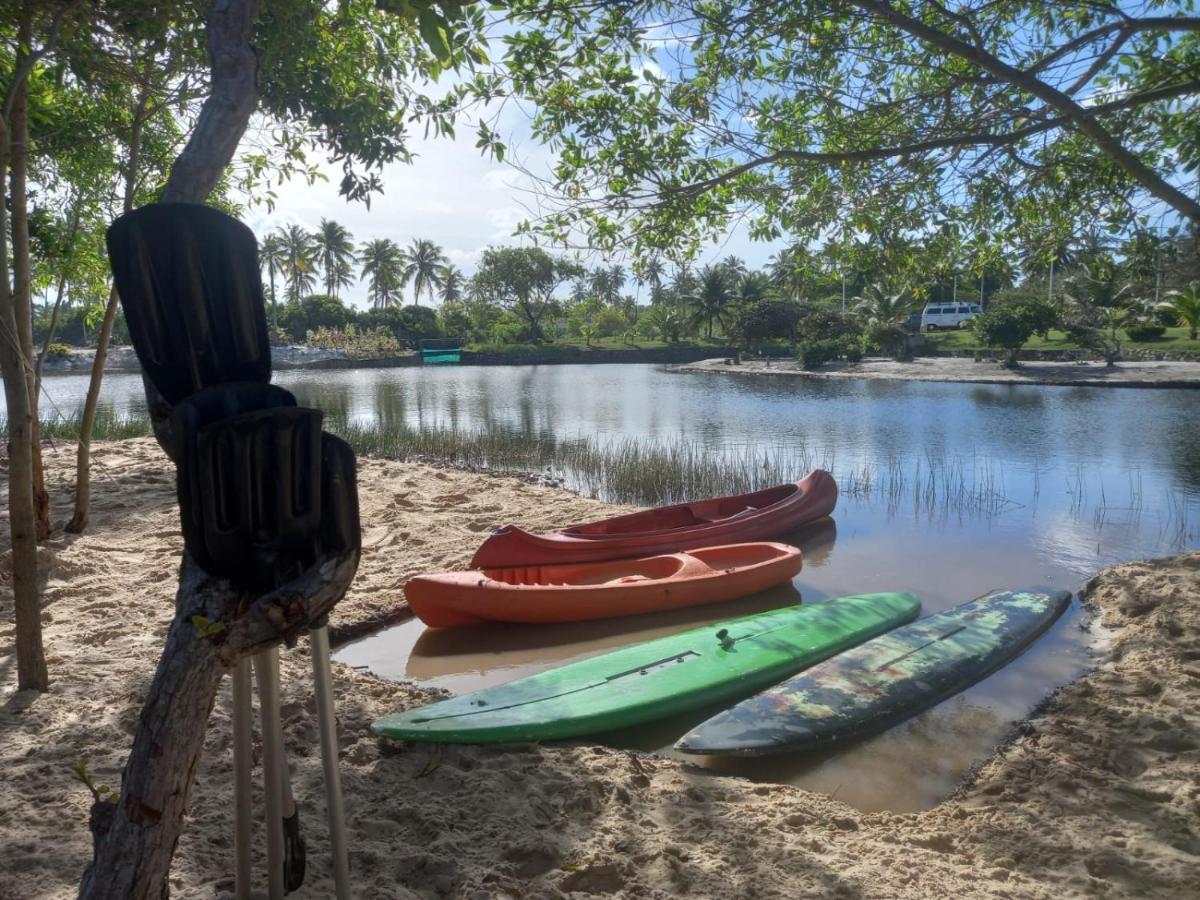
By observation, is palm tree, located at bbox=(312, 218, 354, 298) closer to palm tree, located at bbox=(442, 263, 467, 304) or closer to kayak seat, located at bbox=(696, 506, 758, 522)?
palm tree, located at bbox=(442, 263, 467, 304)

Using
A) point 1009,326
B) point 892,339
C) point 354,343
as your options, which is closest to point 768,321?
point 892,339

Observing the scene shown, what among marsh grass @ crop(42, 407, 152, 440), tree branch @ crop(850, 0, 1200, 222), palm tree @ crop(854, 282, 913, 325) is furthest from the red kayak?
palm tree @ crop(854, 282, 913, 325)

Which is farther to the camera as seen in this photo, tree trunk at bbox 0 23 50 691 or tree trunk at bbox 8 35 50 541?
tree trunk at bbox 8 35 50 541

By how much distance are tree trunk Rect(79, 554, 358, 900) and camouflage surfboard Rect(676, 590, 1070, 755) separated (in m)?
2.58

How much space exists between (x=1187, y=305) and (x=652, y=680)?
29.9 m

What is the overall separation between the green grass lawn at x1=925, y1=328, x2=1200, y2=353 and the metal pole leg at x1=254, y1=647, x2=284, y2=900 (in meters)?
31.3

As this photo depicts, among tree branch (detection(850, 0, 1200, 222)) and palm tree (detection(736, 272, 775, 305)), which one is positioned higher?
palm tree (detection(736, 272, 775, 305))

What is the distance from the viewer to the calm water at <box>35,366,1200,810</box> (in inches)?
172

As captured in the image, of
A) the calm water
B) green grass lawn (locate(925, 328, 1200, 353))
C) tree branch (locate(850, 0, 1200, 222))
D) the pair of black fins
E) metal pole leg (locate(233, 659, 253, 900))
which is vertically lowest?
the calm water

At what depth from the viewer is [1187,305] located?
89.7 ft

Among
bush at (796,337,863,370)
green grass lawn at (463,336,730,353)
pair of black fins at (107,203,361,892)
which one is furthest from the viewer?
green grass lawn at (463,336,730,353)

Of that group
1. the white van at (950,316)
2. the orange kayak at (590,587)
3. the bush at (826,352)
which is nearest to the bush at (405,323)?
the bush at (826,352)

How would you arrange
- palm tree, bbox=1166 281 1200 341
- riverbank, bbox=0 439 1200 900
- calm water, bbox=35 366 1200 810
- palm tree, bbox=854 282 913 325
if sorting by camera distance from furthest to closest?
palm tree, bbox=854 282 913 325
palm tree, bbox=1166 281 1200 341
calm water, bbox=35 366 1200 810
riverbank, bbox=0 439 1200 900

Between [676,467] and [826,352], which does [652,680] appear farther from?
[826,352]
